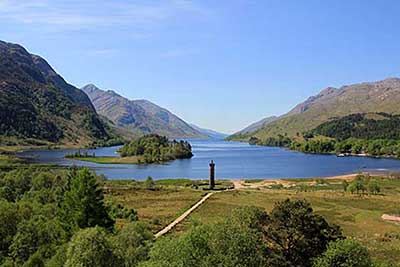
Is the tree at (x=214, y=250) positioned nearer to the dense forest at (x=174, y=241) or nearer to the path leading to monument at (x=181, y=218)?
the dense forest at (x=174, y=241)

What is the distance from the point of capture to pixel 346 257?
3372 cm

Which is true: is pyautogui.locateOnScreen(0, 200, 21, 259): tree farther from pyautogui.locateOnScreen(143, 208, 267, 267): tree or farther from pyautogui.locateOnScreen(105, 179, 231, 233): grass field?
pyautogui.locateOnScreen(105, 179, 231, 233): grass field

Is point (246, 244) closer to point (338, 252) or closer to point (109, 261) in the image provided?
point (338, 252)

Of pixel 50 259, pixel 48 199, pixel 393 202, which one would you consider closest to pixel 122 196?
pixel 48 199

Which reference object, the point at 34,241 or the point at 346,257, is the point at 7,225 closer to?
the point at 34,241

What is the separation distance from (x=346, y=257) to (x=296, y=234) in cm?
541

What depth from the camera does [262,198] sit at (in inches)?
4141

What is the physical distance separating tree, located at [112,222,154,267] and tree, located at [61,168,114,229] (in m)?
8.97

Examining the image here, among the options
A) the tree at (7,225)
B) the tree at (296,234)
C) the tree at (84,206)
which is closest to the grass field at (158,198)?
the tree at (84,206)

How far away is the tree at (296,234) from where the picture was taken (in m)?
38.1

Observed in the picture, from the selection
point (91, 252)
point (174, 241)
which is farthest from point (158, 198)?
point (174, 241)

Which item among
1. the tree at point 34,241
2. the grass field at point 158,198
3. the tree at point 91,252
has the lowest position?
the grass field at point 158,198

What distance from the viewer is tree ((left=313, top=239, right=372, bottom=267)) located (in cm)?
3350

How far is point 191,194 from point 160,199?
11.2 m
